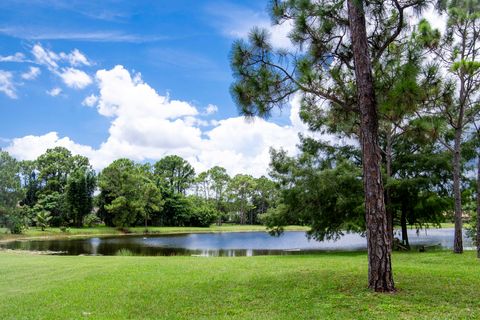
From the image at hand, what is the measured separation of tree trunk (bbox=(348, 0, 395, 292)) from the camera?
6816mm

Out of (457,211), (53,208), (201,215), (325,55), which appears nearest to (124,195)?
(53,208)

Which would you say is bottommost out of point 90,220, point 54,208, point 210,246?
point 210,246

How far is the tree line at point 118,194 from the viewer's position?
153 ft

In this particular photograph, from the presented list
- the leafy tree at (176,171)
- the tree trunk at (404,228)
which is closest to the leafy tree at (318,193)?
the tree trunk at (404,228)

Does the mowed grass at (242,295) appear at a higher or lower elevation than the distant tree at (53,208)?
lower

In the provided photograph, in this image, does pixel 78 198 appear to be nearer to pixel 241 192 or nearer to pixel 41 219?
pixel 41 219

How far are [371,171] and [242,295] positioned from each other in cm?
325

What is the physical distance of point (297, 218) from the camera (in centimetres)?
2020

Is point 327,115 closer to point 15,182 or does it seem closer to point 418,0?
point 418,0

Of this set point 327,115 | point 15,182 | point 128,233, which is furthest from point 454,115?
point 128,233

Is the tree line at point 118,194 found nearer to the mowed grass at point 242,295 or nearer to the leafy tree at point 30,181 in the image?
the leafy tree at point 30,181

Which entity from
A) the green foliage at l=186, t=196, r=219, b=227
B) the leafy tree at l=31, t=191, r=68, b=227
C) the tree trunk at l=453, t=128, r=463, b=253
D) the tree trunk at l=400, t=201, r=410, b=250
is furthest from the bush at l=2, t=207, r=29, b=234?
the tree trunk at l=453, t=128, r=463, b=253

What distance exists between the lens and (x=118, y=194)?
182ft

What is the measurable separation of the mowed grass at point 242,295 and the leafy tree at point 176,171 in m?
68.7
